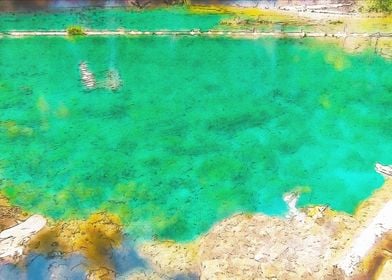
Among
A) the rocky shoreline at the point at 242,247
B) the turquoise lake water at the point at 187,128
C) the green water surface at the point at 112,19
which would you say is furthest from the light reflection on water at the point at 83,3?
the rocky shoreline at the point at 242,247

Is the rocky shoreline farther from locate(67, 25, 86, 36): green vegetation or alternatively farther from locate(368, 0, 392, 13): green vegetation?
locate(368, 0, 392, 13): green vegetation

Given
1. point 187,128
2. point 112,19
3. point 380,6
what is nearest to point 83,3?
point 112,19

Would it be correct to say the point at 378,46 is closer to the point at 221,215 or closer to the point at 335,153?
the point at 335,153

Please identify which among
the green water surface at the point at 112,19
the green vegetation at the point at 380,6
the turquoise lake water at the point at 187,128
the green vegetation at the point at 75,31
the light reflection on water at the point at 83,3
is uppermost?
the green vegetation at the point at 380,6

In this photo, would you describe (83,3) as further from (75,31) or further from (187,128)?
(187,128)

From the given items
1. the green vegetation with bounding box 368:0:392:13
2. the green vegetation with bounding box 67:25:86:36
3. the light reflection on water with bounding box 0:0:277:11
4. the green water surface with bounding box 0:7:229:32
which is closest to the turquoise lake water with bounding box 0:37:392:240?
the green vegetation with bounding box 67:25:86:36

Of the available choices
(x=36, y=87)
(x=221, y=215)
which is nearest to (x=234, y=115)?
(x=221, y=215)

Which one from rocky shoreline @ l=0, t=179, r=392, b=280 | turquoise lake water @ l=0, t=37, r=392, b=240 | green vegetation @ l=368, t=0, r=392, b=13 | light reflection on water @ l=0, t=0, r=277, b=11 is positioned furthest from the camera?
light reflection on water @ l=0, t=0, r=277, b=11

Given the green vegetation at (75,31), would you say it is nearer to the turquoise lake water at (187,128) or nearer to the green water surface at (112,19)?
the turquoise lake water at (187,128)
